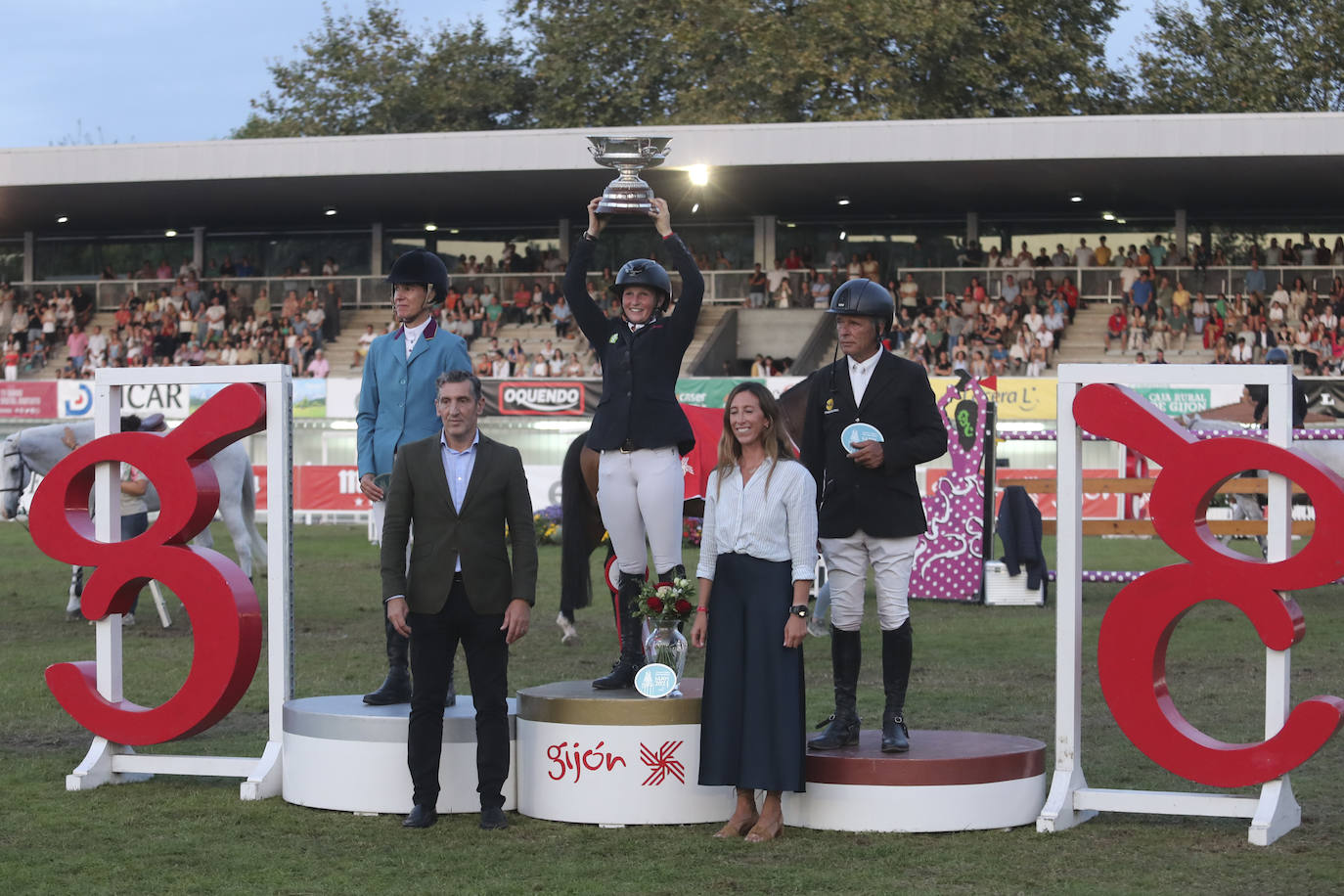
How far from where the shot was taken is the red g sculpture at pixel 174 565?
23.0 feet

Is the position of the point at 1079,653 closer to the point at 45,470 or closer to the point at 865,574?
the point at 865,574

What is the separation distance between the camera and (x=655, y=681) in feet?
21.2

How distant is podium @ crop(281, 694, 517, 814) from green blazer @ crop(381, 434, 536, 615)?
607 mm

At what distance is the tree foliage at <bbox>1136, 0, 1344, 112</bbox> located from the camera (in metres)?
40.1

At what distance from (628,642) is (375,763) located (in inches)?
46.2

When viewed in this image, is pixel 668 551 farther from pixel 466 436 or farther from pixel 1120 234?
pixel 1120 234

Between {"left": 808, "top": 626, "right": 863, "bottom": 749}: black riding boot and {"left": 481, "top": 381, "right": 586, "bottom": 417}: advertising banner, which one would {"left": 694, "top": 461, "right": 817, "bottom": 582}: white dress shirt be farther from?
{"left": 481, "top": 381, "right": 586, "bottom": 417}: advertising banner

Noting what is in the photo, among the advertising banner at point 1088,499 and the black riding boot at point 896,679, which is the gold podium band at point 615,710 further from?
the advertising banner at point 1088,499

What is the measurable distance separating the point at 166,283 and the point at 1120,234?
19.2 m

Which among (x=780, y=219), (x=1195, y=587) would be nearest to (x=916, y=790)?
(x=1195, y=587)

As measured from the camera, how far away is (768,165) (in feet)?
92.2

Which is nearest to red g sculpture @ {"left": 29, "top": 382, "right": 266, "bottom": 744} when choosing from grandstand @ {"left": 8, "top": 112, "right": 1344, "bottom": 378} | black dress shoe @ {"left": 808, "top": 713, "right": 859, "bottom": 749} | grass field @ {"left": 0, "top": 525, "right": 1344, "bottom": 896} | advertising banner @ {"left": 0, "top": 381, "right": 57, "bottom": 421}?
grass field @ {"left": 0, "top": 525, "right": 1344, "bottom": 896}

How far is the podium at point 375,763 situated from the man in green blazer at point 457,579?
183mm

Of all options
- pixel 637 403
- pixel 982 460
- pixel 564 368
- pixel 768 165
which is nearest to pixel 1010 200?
pixel 768 165
